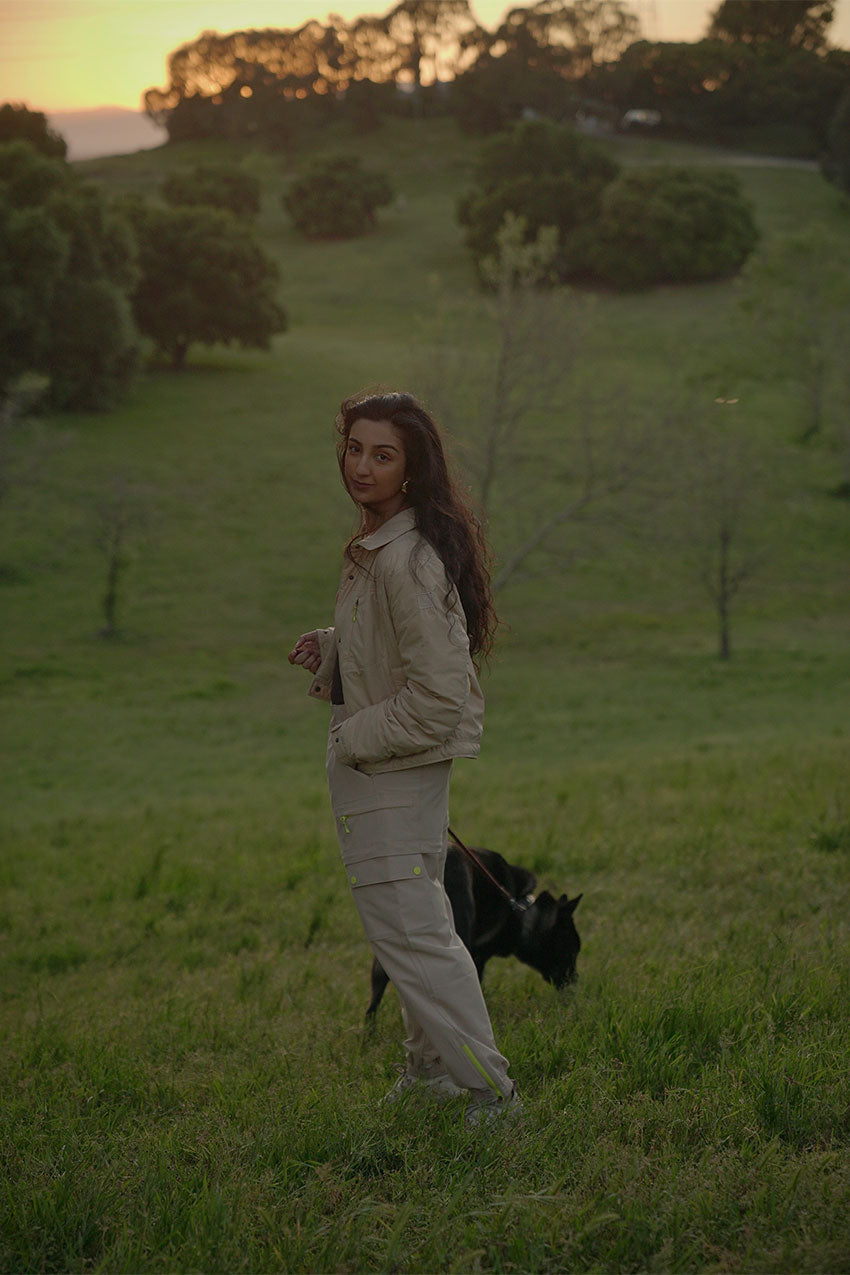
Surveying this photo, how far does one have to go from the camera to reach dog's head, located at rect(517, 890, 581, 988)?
14.7 feet

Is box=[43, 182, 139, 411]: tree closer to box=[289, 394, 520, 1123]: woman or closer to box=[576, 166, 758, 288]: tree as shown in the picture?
box=[576, 166, 758, 288]: tree

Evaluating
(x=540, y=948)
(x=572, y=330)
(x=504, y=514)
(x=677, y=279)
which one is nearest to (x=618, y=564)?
(x=504, y=514)

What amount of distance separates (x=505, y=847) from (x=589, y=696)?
13.9 meters

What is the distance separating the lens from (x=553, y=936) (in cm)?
451

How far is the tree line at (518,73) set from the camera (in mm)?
65812

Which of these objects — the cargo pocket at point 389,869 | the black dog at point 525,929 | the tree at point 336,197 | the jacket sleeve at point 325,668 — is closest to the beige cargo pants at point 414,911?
the cargo pocket at point 389,869

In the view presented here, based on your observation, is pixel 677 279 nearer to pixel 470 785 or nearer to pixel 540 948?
pixel 470 785

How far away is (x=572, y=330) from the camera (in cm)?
2344

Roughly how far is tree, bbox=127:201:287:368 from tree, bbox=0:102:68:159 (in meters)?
7.04

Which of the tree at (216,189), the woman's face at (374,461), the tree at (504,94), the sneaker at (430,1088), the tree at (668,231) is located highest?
the tree at (504,94)

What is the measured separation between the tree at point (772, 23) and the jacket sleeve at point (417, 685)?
6244cm

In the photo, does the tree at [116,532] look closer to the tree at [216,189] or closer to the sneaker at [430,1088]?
the sneaker at [430,1088]

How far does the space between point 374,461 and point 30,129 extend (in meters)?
53.6

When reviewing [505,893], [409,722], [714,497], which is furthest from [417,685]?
[714,497]
